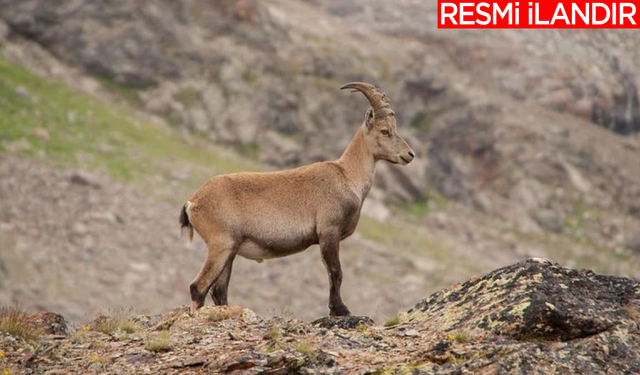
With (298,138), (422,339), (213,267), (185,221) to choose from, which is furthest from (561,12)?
(422,339)

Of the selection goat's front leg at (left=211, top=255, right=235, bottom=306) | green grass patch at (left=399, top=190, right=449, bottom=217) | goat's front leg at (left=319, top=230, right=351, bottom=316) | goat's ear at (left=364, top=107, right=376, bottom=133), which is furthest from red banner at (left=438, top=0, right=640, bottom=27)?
goat's front leg at (left=211, top=255, right=235, bottom=306)

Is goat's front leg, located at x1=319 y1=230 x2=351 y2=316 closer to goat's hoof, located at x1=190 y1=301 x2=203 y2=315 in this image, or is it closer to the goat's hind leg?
the goat's hind leg

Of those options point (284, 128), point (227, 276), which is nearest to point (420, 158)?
point (284, 128)

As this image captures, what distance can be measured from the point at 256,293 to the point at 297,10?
36123 millimetres

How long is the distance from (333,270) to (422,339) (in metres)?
2.21

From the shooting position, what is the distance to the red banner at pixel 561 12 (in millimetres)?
51250

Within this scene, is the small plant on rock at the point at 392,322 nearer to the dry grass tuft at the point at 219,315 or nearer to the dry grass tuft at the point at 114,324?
the dry grass tuft at the point at 219,315

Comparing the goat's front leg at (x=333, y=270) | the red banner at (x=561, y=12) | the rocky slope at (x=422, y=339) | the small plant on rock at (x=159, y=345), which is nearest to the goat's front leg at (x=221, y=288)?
the rocky slope at (x=422, y=339)

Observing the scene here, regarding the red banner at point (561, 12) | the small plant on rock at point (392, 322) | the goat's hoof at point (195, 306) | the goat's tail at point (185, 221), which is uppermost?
the red banner at point (561, 12)

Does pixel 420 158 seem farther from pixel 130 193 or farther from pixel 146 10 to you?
pixel 130 193

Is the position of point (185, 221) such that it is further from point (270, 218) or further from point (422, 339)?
point (422, 339)

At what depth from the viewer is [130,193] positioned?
154ft

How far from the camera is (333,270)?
12.8 m

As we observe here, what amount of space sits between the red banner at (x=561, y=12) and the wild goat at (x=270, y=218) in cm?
3933
